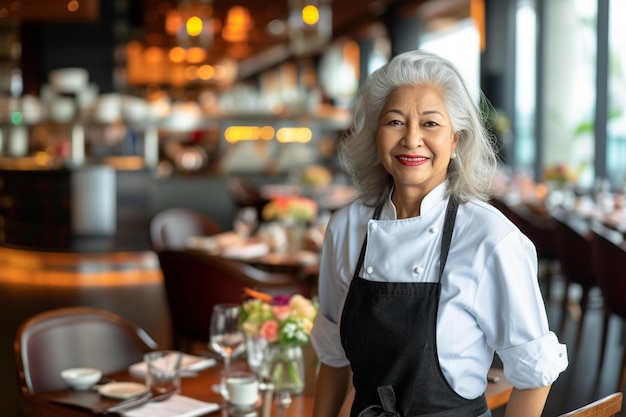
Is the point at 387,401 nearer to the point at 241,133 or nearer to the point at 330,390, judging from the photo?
the point at 330,390

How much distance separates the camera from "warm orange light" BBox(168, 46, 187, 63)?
23.0 m

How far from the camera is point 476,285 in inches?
70.9

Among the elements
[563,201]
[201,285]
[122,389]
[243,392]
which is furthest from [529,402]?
[563,201]

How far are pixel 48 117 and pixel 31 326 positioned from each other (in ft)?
26.6

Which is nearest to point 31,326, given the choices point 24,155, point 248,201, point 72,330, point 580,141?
point 72,330

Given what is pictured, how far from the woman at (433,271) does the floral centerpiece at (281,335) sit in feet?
1.44

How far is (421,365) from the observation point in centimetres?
180

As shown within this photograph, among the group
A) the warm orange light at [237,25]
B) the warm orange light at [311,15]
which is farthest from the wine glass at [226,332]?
the warm orange light at [237,25]

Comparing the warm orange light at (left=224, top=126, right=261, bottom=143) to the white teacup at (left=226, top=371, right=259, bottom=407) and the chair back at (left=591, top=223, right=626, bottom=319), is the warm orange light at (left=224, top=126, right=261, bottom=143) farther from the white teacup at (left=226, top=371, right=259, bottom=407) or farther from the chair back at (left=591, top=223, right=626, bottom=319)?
the white teacup at (left=226, top=371, right=259, bottom=407)

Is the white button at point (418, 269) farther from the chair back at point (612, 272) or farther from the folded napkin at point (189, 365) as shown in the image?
the chair back at point (612, 272)

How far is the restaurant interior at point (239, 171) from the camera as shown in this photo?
229 inches

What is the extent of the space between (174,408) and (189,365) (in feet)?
1.51

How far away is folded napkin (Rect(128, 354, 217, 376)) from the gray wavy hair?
1.05 metres

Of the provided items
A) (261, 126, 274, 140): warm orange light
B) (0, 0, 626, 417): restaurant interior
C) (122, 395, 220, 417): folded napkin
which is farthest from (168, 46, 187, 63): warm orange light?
(122, 395, 220, 417): folded napkin
